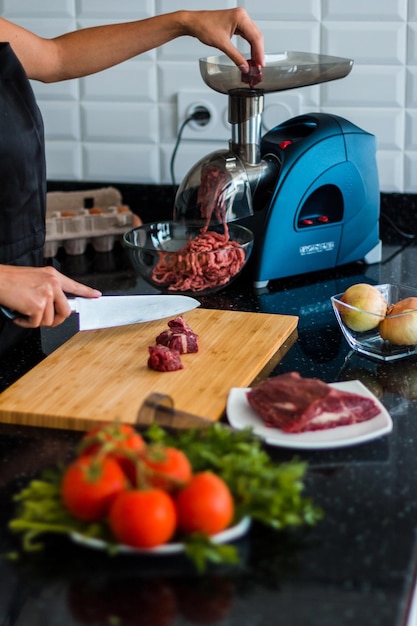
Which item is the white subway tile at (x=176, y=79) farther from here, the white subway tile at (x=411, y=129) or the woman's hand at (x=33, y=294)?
the woman's hand at (x=33, y=294)

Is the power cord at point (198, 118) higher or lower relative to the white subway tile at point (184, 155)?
higher

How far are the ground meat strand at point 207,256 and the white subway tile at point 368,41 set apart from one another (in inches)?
23.4

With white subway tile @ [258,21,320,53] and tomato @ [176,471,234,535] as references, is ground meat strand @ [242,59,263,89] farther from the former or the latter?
tomato @ [176,471,234,535]

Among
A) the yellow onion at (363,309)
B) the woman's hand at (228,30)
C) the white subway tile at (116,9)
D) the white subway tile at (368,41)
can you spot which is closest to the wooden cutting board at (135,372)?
the yellow onion at (363,309)

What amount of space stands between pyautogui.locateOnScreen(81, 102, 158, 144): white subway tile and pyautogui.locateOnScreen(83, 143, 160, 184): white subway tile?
18mm

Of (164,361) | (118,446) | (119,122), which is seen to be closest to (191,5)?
(119,122)

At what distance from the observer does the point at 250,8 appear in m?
2.15

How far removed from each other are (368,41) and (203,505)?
148 centimetres

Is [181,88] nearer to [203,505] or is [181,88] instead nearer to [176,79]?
[176,79]

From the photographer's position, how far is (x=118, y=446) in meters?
0.91

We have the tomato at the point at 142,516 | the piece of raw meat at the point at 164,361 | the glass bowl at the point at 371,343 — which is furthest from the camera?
the glass bowl at the point at 371,343

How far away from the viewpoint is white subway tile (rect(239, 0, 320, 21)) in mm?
2125

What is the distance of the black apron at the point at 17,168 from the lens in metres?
1.51

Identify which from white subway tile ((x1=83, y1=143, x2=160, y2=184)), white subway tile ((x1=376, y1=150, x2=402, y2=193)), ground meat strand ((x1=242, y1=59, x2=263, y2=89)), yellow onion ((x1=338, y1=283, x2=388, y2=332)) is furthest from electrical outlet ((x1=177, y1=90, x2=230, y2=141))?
yellow onion ((x1=338, y1=283, x2=388, y2=332))
